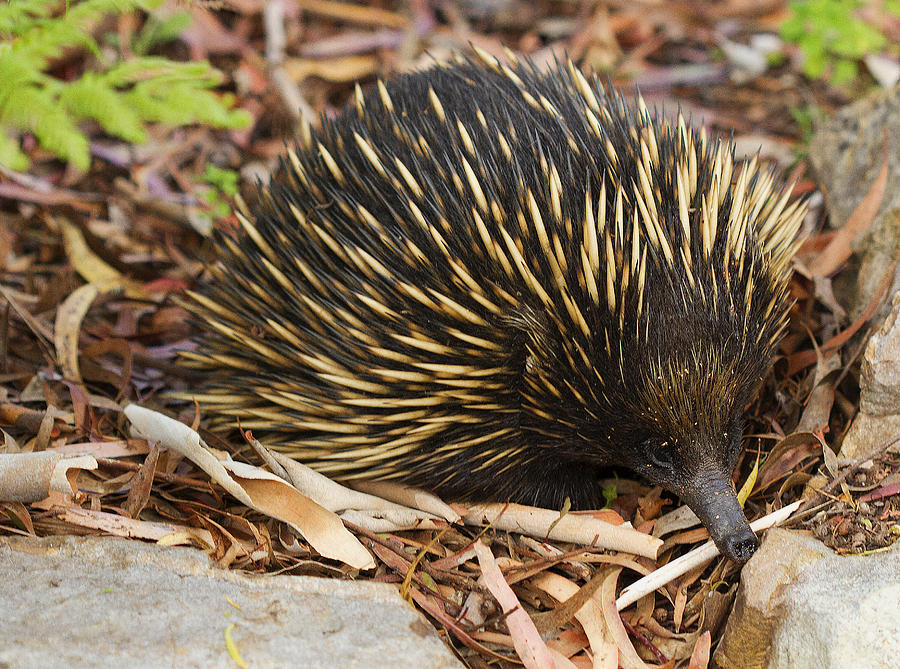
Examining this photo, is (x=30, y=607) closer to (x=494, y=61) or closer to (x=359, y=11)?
(x=494, y=61)

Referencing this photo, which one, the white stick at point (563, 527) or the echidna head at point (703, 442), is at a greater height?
the echidna head at point (703, 442)

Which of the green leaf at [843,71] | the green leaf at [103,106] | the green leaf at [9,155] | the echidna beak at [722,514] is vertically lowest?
the echidna beak at [722,514]

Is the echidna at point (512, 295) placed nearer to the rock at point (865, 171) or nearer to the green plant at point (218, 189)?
the rock at point (865, 171)

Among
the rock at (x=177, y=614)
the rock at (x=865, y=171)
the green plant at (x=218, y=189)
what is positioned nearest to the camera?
the rock at (x=177, y=614)

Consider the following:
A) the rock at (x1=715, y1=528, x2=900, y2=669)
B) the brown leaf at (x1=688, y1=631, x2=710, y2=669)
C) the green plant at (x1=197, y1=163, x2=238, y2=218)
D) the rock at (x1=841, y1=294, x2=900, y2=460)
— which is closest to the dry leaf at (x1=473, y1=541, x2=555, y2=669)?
the brown leaf at (x1=688, y1=631, x2=710, y2=669)

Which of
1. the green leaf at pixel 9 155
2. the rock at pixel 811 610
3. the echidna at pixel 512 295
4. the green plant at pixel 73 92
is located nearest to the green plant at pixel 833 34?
the echidna at pixel 512 295

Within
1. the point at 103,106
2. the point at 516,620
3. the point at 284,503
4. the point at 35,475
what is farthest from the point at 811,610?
the point at 103,106
